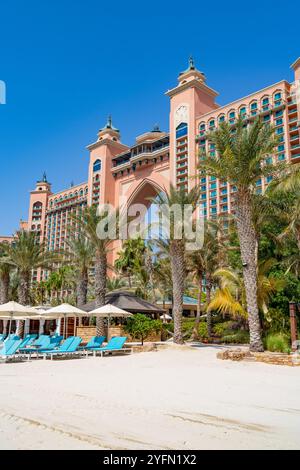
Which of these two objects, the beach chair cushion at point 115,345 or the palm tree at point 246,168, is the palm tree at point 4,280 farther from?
the palm tree at point 246,168

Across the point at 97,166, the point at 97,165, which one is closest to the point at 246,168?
the point at 97,166

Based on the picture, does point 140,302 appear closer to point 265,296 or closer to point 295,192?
point 265,296

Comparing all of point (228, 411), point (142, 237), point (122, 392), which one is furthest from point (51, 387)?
point (142, 237)

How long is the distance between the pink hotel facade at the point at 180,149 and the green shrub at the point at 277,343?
2652cm

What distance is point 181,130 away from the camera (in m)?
64.9

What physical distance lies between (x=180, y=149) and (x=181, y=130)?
329 centimetres

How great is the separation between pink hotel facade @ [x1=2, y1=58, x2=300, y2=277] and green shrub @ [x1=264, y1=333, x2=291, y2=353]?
26.5 metres

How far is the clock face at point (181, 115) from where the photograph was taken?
212 ft

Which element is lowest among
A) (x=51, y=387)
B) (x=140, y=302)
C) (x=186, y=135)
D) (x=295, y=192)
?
(x=51, y=387)

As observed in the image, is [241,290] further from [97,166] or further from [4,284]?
[97,166]

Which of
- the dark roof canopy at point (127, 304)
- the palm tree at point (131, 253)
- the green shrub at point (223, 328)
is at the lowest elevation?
the green shrub at point (223, 328)

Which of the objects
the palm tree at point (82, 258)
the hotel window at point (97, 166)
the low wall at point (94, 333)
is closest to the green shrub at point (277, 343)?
the low wall at point (94, 333)

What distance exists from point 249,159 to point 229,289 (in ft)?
24.4

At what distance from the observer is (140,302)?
2672cm
